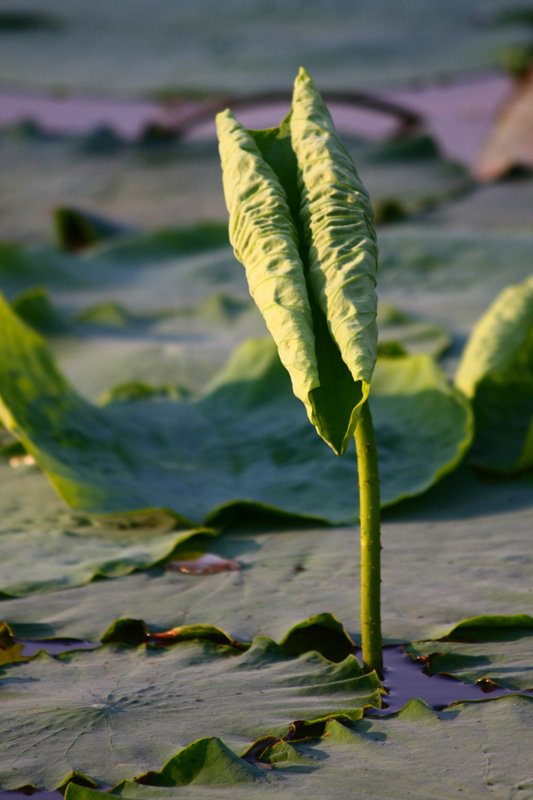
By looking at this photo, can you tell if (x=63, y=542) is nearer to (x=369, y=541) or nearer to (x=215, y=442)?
(x=215, y=442)

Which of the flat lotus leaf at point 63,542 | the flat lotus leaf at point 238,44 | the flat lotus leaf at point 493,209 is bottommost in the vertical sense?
the flat lotus leaf at point 63,542

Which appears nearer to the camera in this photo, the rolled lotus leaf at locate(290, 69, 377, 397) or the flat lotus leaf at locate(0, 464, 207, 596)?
the rolled lotus leaf at locate(290, 69, 377, 397)

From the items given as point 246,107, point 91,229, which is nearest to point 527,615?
point 91,229

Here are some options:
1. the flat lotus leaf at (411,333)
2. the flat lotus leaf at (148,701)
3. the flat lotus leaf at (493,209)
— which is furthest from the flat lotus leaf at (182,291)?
the flat lotus leaf at (148,701)

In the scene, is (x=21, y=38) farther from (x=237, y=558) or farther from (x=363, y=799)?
(x=363, y=799)

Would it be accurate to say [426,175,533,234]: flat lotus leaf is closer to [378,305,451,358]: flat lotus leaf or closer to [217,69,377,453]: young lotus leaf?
[378,305,451,358]: flat lotus leaf

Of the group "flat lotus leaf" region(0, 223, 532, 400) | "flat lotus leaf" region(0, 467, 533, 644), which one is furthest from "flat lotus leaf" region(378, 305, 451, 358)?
"flat lotus leaf" region(0, 467, 533, 644)

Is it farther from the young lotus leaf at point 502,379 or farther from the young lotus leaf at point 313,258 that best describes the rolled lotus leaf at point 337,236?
the young lotus leaf at point 502,379
